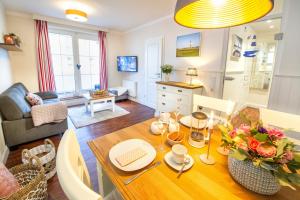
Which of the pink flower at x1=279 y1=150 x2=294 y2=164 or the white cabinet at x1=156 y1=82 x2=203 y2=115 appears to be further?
the white cabinet at x1=156 y1=82 x2=203 y2=115

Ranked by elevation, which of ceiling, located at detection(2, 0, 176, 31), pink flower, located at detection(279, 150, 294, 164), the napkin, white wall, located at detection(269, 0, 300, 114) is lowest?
the napkin

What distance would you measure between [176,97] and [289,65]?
1759mm

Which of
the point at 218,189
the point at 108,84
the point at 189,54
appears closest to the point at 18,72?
the point at 108,84

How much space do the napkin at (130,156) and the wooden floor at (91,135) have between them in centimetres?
102

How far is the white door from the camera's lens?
12.8 ft

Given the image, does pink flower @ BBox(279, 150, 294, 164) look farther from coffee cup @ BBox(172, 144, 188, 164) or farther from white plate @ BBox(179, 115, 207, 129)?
white plate @ BBox(179, 115, 207, 129)

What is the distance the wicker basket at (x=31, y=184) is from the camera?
99 cm

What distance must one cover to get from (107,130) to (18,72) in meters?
2.86

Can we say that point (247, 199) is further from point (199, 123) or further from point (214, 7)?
point (214, 7)

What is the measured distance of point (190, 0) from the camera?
0.59 meters

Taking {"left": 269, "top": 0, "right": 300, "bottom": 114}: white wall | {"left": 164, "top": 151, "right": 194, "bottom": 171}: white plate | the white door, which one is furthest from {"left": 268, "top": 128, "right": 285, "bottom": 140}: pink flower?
the white door

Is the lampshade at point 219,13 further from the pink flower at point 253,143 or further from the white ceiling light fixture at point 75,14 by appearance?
the white ceiling light fixture at point 75,14

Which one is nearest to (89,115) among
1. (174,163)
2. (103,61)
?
(103,61)

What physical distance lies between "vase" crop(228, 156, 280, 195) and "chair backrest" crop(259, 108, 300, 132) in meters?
0.64
